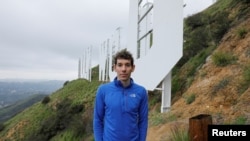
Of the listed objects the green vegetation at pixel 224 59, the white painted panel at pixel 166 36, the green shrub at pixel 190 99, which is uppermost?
the white painted panel at pixel 166 36

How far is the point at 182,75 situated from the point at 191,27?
6.99 meters

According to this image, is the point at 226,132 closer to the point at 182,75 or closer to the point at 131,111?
the point at 131,111

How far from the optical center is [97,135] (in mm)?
3547

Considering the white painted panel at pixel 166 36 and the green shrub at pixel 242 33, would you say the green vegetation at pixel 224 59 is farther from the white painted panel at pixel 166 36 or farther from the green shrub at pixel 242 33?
the white painted panel at pixel 166 36

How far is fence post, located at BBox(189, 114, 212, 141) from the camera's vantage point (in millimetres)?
3279

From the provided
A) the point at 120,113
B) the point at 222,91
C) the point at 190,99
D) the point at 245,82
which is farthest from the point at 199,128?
the point at 190,99

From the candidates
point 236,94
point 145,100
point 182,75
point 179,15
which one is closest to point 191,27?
point 182,75

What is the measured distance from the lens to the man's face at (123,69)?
3.43 meters

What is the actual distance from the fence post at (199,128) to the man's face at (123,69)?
2.36 feet

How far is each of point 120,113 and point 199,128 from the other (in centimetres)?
71

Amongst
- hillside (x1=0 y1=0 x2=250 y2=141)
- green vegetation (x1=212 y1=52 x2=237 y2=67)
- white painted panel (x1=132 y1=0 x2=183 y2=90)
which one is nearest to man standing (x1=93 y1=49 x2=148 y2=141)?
hillside (x1=0 y1=0 x2=250 y2=141)

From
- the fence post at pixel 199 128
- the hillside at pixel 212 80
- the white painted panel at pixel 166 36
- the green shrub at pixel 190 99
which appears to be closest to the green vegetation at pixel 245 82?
the hillside at pixel 212 80

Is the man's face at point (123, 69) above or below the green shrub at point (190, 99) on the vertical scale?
above

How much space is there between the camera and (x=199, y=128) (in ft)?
10.9
